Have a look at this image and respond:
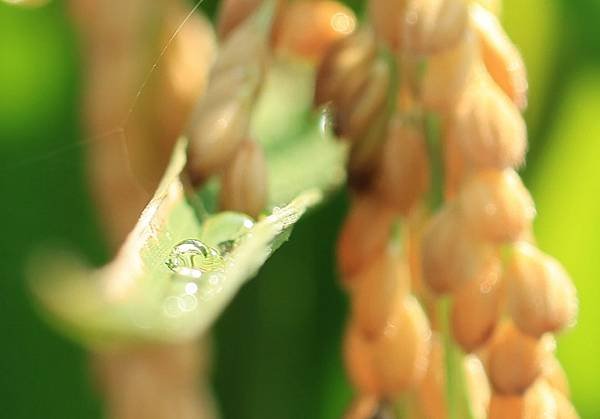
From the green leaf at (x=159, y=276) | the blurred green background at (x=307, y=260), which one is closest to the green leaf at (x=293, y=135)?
the green leaf at (x=159, y=276)

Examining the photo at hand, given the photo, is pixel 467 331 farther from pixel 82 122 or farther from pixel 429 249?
pixel 82 122

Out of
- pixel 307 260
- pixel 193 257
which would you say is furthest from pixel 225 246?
pixel 307 260

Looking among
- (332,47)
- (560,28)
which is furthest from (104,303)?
(560,28)

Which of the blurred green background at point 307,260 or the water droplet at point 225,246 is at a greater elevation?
the water droplet at point 225,246

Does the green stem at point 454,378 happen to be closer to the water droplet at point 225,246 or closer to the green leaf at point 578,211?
the water droplet at point 225,246

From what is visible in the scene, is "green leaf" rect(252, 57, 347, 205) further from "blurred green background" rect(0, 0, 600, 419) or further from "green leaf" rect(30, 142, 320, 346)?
"blurred green background" rect(0, 0, 600, 419)

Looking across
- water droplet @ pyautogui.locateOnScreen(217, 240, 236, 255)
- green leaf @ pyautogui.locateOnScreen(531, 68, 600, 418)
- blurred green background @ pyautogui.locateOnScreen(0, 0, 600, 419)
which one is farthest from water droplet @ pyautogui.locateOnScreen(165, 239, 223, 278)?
green leaf @ pyautogui.locateOnScreen(531, 68, 600, 418)
